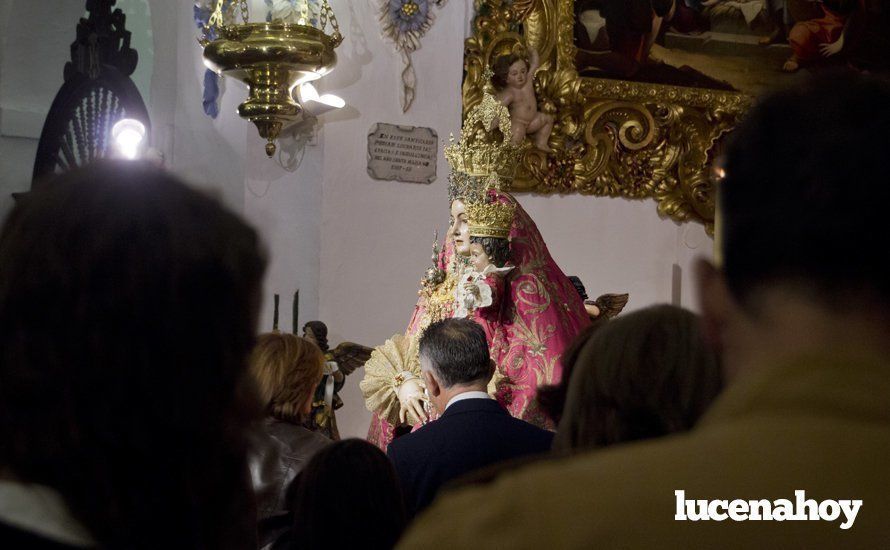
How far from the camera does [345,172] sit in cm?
720

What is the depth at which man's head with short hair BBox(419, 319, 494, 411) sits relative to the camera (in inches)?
146

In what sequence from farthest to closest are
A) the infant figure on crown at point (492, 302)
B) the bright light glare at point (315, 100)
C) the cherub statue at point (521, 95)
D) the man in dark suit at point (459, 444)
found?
the cherub statue at point (521, 95) < the bright light glare at point (315, 100) < the infant figure on crown at point (492, 302) < the man in dark suit at point (459, 444)

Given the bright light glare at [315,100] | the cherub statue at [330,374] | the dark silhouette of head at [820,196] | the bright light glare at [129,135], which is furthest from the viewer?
the bright light glare at [129,135]

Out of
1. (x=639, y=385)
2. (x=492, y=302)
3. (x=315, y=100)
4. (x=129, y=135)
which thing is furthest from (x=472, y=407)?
(x=129, y=135)

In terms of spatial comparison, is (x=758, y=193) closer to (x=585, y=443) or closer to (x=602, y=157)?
(x=585, y=443)

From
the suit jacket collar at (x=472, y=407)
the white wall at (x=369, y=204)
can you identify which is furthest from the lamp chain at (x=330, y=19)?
the suit jacket collar at (x=472, y=407)

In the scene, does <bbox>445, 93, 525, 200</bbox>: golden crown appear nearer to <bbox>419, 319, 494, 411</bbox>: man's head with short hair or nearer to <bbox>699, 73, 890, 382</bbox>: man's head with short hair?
<bbox>419, 319, 494, 411</bbox>: man's head with short hair

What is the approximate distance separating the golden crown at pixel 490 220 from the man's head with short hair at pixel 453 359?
4.72 ft

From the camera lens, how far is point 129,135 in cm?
772

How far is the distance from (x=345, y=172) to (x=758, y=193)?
6353mm

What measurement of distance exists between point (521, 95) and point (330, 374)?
107 inches

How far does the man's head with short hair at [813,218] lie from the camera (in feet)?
2.96

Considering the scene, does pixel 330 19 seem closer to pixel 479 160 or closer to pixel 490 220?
pixel 479 160

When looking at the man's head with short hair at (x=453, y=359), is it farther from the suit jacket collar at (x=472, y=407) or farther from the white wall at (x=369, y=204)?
the white wall at (x=369, y=204)
